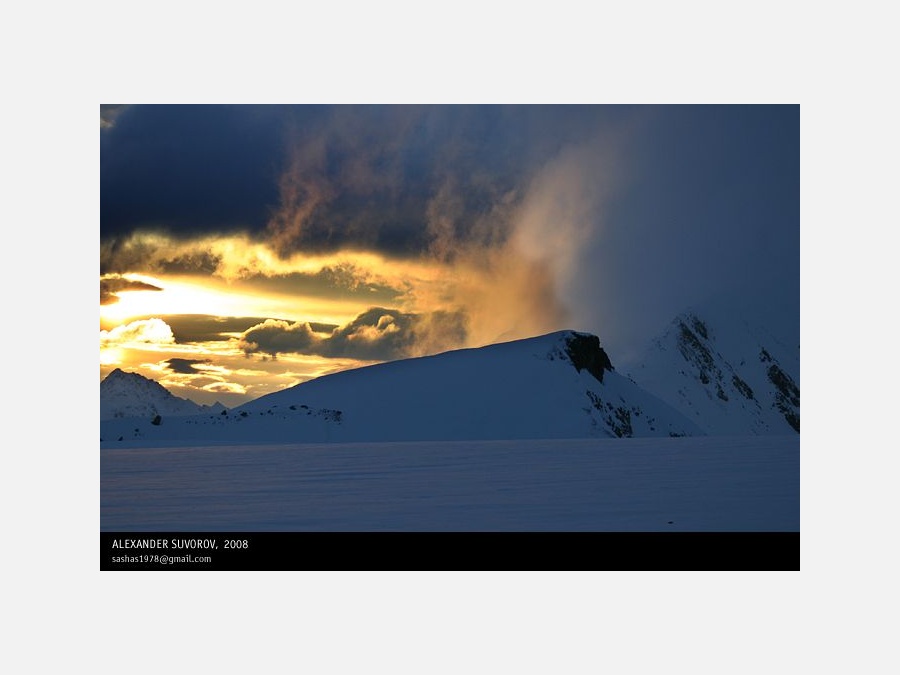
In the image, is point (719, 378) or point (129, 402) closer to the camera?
point (129, 402)

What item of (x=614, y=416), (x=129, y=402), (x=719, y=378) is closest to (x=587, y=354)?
(x=614, y=416)

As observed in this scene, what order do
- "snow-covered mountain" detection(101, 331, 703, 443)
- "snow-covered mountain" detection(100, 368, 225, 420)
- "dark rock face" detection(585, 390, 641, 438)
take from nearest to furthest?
"snow-covered mountain" detection(100, 368, 225, 420) → "snow-covered mountain" detection(101, 331, 703, 443) → "dark rock face" detection(585, 390, 641, 438)

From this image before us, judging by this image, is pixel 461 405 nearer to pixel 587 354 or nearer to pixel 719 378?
pixel 587 354

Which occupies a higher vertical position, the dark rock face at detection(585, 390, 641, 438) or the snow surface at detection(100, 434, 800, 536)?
the snow surface at detection(100, 434, 800, 536)

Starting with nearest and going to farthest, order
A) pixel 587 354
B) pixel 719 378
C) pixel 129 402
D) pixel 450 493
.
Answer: pixel 450 493, pixel 587 354, pixel 129 402, pixel 719 378

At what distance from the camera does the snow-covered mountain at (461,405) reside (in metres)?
50.6

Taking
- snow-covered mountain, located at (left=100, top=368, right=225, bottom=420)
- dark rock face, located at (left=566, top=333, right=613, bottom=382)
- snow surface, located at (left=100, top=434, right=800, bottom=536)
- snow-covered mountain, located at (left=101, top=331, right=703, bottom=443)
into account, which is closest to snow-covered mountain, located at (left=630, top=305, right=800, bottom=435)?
dark rock face, located at (left=566, top=333, right=613, bottom=382)

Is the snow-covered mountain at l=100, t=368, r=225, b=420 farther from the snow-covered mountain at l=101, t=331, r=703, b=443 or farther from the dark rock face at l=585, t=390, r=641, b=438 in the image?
the dark rock face at l=585, t=390, r=641, b=438

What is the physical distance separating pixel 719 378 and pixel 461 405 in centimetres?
7651

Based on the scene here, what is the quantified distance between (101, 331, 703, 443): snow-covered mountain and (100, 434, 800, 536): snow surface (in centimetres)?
1622

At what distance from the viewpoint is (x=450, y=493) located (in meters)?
22.3

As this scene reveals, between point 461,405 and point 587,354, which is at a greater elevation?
point 587,354

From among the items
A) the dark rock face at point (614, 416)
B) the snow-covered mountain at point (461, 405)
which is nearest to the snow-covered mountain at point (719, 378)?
the snow-covered mountain at point (461, 405)

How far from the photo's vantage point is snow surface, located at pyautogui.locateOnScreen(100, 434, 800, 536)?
1844 centimetres
